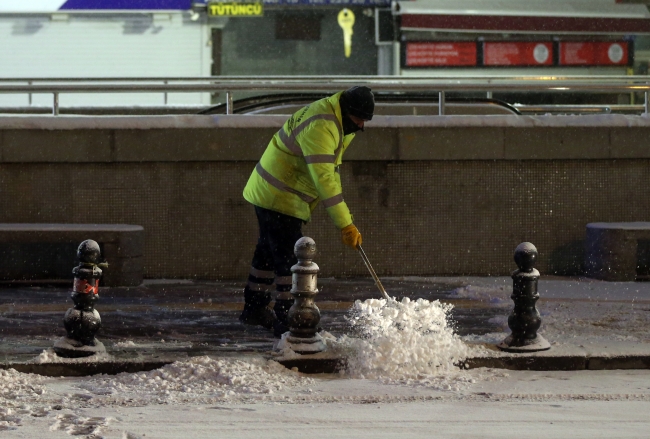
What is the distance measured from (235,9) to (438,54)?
411 centimetres

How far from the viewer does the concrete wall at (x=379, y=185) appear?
10.7 m

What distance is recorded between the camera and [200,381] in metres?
6.10

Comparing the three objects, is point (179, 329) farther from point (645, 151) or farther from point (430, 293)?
point (645, 151)

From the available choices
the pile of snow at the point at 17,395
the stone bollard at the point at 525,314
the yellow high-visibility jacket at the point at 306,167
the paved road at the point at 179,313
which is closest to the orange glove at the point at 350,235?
the yellow high-visibility jacket at the point at 306,167

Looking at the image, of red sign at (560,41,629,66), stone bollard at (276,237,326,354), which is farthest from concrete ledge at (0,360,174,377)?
red sign at (560,41,629,66)

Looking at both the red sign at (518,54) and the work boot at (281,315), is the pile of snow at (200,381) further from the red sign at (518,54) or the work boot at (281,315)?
the red sign at (518,54)

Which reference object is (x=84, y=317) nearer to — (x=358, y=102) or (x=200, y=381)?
(x=200, y=381)

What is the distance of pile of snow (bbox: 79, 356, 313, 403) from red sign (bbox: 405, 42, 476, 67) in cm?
1596

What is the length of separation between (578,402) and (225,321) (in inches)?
125

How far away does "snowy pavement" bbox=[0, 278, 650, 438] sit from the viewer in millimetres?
5164

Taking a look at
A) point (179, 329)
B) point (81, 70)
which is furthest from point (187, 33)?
point (179, 329)

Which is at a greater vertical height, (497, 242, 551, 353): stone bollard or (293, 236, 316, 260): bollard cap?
(293, 236, 316, 260): bollard cap

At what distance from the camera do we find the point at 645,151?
11008 mm

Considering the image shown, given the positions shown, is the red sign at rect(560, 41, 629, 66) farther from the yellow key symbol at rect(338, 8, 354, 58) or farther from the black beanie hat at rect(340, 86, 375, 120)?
the black beanie hat at rect(340, 86, 375, 120)
